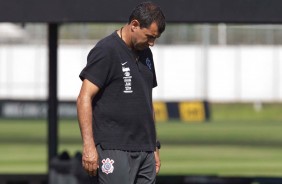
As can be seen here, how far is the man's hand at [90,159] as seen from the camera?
5.89 m

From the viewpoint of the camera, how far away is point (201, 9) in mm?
8195

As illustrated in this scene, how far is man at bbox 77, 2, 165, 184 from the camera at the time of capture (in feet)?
19.7

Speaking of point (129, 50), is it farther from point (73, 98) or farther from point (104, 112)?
point (73, 98)

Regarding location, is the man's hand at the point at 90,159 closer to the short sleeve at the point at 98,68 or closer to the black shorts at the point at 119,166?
the black shorts at the point at 119,166

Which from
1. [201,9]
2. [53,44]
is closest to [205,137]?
[53,44]

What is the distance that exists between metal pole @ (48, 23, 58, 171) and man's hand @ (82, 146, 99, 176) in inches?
179

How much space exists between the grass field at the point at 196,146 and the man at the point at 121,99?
1066cm

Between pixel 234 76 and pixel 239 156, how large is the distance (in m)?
21.9

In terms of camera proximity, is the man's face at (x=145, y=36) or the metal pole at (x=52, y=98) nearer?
the man's face at (x=145, y=36)

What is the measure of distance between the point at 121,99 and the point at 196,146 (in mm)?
18795

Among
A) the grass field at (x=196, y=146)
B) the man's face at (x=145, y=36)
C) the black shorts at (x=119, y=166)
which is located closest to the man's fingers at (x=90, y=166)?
the black shorts at (x=119, y=166)

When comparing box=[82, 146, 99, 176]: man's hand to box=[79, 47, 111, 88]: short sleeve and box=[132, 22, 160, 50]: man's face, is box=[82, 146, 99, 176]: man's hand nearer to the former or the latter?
box=[79, 47, 111, 88]: short sleeve

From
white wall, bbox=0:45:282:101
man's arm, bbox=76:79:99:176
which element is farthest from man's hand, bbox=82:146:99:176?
white wall, bbox=0:45:282:101

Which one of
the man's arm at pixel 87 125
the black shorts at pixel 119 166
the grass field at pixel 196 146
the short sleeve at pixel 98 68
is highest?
the short sleeve at pixel 98 68
